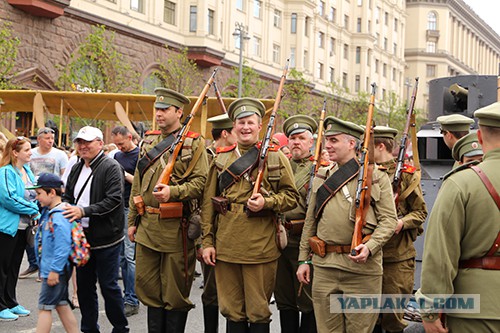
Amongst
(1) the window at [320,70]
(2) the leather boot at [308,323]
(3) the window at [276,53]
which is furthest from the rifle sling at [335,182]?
(1) the window at [320,70]

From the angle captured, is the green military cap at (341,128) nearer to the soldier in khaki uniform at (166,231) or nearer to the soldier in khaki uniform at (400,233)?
the soldier in khaki uniform at (400,233)

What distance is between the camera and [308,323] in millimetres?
6590

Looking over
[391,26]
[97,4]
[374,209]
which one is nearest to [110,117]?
[97,4]

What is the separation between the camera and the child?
19.8ft

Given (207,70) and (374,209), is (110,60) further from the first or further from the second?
(374,209)

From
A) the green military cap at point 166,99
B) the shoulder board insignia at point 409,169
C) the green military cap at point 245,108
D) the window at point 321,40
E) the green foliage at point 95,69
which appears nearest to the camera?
the green military cap at point 245,108

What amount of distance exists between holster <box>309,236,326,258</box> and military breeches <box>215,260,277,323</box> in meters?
0.63

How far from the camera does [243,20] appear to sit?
41.2 meters

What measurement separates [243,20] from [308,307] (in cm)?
3613

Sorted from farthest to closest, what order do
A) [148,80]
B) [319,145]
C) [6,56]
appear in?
1. [148,80]
2. [6,56]
3. [319,145]

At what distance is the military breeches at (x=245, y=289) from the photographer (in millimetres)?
5824

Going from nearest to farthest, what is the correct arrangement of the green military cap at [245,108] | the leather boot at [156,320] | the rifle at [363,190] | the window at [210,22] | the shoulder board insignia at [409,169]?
the rifle at [363,190] → the green military cap at [245,108] → the leather boot at [156,320] → the shoulder board insignia at [409,169] → the window at [210,22]

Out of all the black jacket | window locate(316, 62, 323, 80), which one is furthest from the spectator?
window locate(316, 62, 323, 80)

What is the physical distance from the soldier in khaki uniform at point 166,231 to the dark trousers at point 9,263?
1993 millimetres
